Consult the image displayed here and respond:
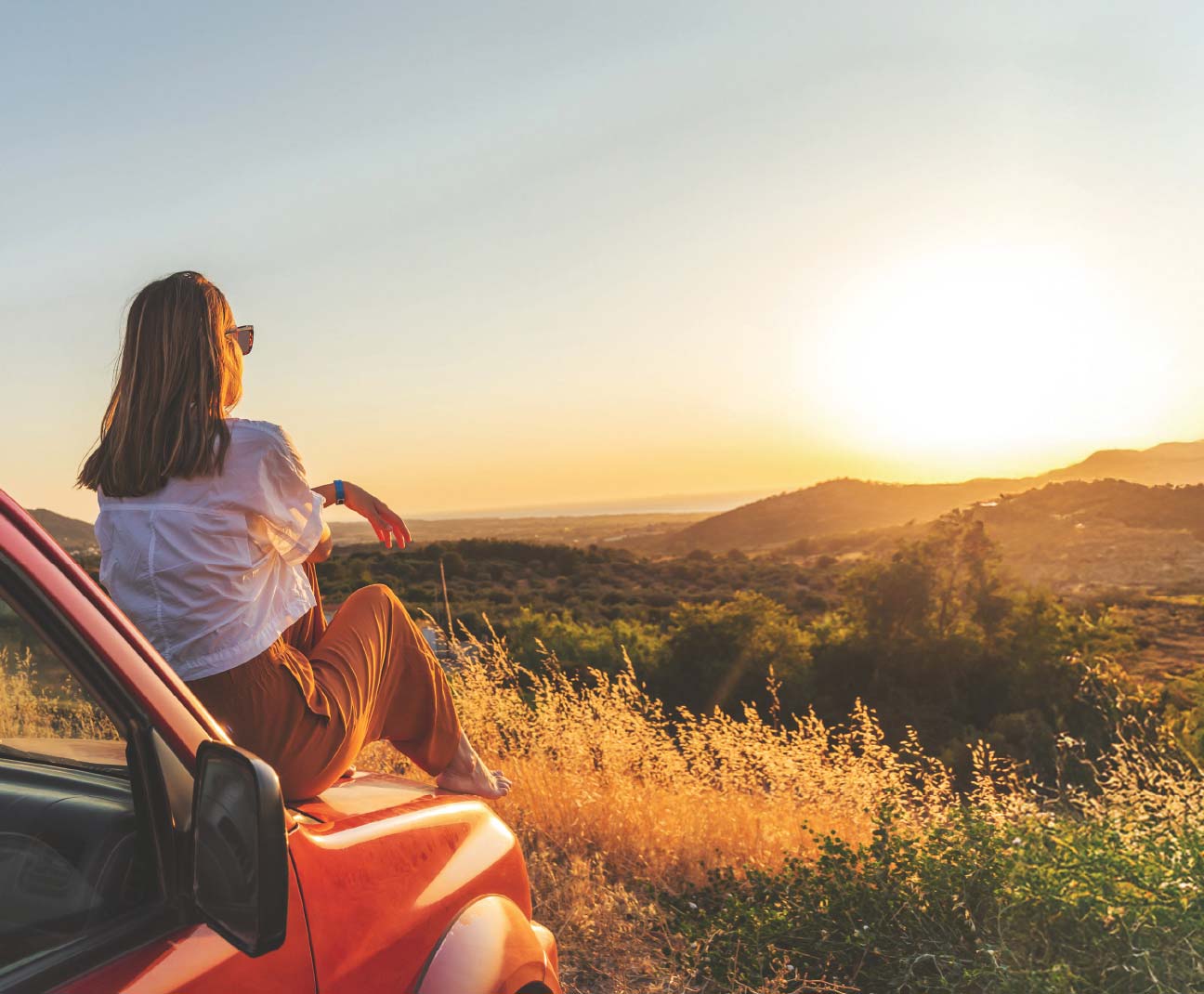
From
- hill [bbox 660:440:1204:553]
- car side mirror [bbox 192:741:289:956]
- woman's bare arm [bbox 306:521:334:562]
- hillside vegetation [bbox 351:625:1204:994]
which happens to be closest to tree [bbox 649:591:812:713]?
hillside vegetation [bbox 351:625:1204:994]

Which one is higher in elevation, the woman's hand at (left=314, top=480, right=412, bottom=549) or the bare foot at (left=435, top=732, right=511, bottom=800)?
the woman's hand at (left=314, top=480, right=412, bottom=549)

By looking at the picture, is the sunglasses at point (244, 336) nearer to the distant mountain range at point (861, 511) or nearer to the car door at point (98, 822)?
the car door at point (98, 822)

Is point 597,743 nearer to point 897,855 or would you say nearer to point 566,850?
point 566,850

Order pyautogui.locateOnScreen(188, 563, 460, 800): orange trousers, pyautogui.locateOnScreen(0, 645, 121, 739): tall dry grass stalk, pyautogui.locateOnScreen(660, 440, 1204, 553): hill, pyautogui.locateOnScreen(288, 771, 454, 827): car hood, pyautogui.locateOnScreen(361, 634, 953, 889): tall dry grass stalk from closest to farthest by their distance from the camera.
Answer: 1. pyautogui.locateOnScreen(0, 645, 121, 739): tall dry grass stalk
2. pyautogui.locateOnScreen(288, 771, 454, 827): car hood
3. pyautogui.locateOnScreen(188, 563, 460, 800): orange trousers
4. pyautogui.locateOnScreen(361, 634, 953, 889): tall dry grass stalk
5. pyautogui.locateOnScreen(660, 440, 1204, 553): hill

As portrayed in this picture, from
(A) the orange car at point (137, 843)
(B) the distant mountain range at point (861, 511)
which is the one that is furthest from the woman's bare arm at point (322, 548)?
(B) the distant mountain range at point (861, 511)

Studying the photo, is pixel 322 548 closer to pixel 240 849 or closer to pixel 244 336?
pixel 244 336

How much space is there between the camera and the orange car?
1006mm

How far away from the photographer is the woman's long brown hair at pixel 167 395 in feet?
6.38

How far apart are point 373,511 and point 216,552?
1.69ft

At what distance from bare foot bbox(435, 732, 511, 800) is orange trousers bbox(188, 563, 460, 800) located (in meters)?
0.03

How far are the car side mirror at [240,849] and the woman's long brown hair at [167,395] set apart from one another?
1.03 m

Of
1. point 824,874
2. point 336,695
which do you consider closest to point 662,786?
point 824,874

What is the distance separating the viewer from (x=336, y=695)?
1.97 m

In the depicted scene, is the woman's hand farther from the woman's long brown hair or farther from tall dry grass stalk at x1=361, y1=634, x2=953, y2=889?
tall dry grass stalk at x1=361, y1=634, x2=953, y2=889
